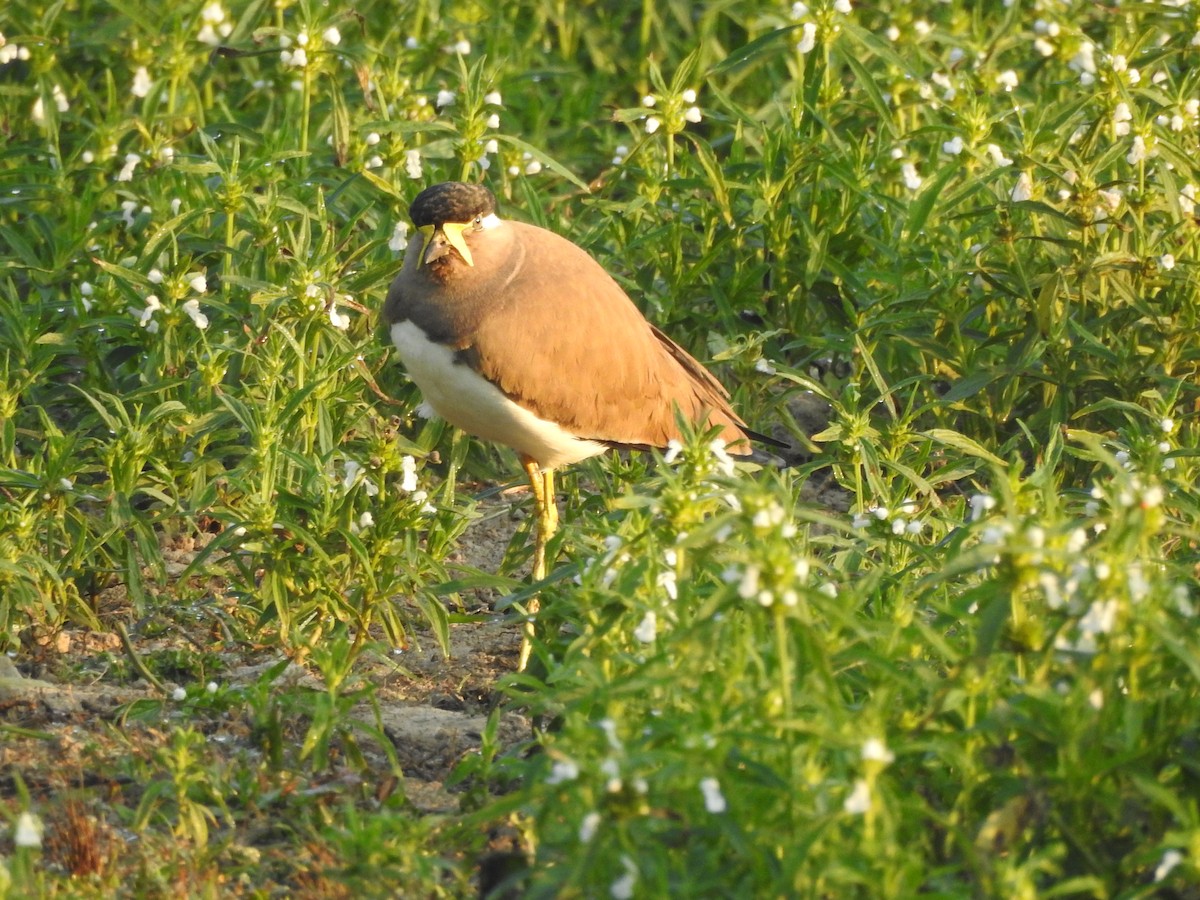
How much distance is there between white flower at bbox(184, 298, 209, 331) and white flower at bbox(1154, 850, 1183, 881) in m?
3.45

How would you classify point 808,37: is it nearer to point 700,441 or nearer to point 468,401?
point 468,401

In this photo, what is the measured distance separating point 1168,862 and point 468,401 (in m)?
2.86

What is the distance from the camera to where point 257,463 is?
5195 millimetres

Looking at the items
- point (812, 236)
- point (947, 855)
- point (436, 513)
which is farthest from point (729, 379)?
point (947, 855)

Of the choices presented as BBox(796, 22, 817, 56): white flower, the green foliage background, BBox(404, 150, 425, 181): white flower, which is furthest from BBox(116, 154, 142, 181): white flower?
BBox(796, 22, 817, 56): white flower

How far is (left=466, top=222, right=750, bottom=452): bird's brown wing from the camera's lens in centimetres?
556

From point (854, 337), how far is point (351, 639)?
198cm

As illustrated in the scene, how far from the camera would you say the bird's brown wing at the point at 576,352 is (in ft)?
18.2

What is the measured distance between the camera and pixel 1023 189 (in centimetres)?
590

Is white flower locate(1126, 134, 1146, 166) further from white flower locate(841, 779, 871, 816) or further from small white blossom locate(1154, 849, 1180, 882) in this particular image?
white flower locate(841, 779, 871, 816)

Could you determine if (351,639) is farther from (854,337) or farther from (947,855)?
(947,855)

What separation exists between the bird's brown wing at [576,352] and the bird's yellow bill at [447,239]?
168 mm

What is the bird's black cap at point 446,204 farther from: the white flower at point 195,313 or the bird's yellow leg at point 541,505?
the bird's yellow leg at point 541,505

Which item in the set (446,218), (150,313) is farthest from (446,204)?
(150,313)
